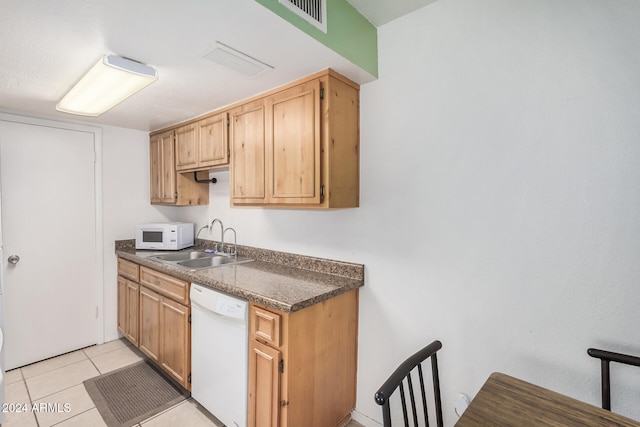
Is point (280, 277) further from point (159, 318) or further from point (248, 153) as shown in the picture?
point (159, 318)

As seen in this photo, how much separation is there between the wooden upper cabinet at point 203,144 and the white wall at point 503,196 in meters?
1.18

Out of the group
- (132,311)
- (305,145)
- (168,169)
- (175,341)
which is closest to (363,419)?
(175,341)

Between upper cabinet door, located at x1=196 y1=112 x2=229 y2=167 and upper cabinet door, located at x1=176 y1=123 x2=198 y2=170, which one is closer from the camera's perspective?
upper cabinet door, located at x1=196 y1=112 x2=229 y2=167

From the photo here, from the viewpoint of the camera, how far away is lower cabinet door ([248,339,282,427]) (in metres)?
1.52

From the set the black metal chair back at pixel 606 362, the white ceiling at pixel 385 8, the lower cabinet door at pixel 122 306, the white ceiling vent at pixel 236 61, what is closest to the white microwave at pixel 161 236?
the lower cabinet door at pixel 122 306

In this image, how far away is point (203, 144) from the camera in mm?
2619

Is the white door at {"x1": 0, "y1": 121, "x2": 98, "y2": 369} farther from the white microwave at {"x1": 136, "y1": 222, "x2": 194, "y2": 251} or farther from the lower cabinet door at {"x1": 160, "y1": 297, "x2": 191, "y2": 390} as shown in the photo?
the lower cabinet door at {"x1": 160, "y1": 297, "x2": 191, "y2": 390}

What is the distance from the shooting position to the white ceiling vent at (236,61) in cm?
155

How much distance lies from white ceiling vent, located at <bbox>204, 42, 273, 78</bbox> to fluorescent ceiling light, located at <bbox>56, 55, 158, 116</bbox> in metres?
0.42

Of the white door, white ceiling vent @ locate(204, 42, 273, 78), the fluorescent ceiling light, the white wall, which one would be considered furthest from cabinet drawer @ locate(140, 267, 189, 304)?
white ceiling vent @ locate(204, 42, 273, 78)

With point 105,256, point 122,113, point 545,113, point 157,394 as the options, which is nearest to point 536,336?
point 545,113

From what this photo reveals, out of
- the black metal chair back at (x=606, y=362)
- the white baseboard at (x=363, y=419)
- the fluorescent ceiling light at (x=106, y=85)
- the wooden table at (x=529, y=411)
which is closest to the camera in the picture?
the wooden table at (x=529, y=411)

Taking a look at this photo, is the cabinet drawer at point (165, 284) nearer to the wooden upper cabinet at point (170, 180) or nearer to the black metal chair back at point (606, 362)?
the wooden upper cabinet at point (170, 180)

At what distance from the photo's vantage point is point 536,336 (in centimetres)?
136
